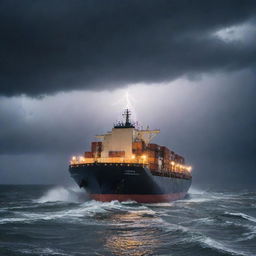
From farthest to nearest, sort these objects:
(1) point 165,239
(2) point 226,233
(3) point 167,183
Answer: (3) point 167,183, (2) point 226,233, (1) point 165,239

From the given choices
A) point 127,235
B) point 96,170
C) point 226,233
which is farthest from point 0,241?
point 96,170

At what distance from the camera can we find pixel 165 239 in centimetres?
2309

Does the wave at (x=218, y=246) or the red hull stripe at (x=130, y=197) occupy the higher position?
the red hull stripe at (x=130, y=197)

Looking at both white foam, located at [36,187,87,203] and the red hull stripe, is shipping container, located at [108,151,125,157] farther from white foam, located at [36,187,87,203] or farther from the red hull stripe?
white foam, located at [36,187,87,203]

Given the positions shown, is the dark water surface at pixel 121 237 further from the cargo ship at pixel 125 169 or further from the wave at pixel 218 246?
the cargo ship at pixel 125 169

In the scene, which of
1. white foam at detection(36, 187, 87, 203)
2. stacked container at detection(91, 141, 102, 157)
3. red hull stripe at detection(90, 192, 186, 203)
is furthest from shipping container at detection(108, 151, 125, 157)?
white foam at detection(36, 187, 87, 203)

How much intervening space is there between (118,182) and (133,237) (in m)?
24.0

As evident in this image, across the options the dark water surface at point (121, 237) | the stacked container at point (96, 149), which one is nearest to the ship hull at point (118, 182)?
the stacked container at point (96, 149)

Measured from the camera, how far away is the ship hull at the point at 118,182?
47.3m

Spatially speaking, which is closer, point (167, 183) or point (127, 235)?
point (127, 235)

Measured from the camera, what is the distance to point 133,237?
23.7m

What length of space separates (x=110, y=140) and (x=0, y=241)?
115 ft

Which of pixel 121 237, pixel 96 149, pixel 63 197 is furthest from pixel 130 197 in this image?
pixel 63 197

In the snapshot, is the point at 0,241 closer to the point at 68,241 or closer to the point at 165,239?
the point at 68,241
